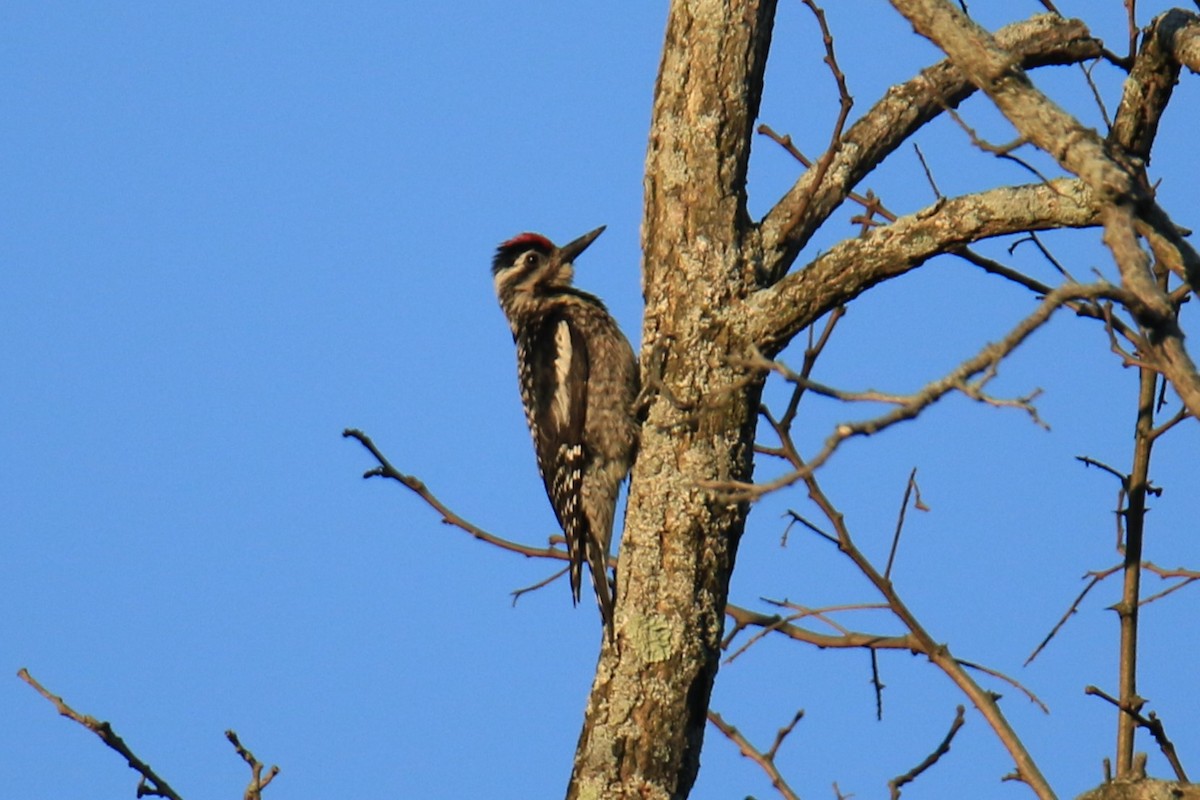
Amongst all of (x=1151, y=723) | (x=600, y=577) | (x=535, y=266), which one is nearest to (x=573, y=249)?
(x=535, y=266)

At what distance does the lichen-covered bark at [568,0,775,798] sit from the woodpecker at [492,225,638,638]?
1231 mm

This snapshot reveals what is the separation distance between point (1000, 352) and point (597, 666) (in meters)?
1.64

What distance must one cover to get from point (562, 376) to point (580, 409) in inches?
8.6

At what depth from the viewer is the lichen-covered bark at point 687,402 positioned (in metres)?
3.29

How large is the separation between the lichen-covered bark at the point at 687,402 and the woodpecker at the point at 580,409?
123cm

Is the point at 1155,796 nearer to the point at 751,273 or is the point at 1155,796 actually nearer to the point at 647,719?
the point at 647,719

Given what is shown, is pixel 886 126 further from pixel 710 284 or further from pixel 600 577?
pixel 600 577

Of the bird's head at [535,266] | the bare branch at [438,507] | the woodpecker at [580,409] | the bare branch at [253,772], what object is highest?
the bird's head at [535,266]

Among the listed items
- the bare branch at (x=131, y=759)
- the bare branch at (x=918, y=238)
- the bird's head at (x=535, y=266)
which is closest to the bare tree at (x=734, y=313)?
the bare branch at (x=918, y=238)

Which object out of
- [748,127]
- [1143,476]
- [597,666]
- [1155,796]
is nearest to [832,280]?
[748,127]

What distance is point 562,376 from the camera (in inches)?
212

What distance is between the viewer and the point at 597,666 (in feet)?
11.2

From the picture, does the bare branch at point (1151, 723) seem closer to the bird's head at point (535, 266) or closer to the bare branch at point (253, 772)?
the bare branch at point (253, 772)

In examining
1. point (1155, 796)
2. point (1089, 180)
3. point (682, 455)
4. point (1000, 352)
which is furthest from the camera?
point (682, 455)
